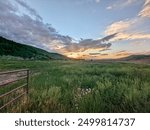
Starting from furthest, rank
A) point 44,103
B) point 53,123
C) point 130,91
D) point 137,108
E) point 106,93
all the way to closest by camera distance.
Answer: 1. point 106,93
2. point 130,91
3. point 44,103
4. point 137,108
5. point 53,123

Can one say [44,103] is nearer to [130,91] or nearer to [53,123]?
[53,123]

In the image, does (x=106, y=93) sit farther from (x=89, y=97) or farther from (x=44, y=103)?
(x=44, y=103)

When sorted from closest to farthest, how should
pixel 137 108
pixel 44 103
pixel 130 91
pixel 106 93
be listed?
pixel 137 108 < pixel 44 103 < pixel 130 91 < pixel 106 93

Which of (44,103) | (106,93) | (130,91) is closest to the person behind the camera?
Result: (44,103)

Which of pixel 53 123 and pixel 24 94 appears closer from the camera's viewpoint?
pixel 53 123

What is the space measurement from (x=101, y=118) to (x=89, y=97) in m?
1.51

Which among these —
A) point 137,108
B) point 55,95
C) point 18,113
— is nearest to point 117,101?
point 137,108

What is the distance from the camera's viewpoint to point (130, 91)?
6.77 metres

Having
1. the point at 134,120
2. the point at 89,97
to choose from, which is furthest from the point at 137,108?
the point at 89,97

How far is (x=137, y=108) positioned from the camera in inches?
232

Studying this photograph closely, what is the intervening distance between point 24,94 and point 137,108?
99.4 inches

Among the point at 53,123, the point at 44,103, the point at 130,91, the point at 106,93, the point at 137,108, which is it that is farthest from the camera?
the point at 106,93

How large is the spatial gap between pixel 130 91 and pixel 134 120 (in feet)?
5.30

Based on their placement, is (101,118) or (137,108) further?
(137,108)
